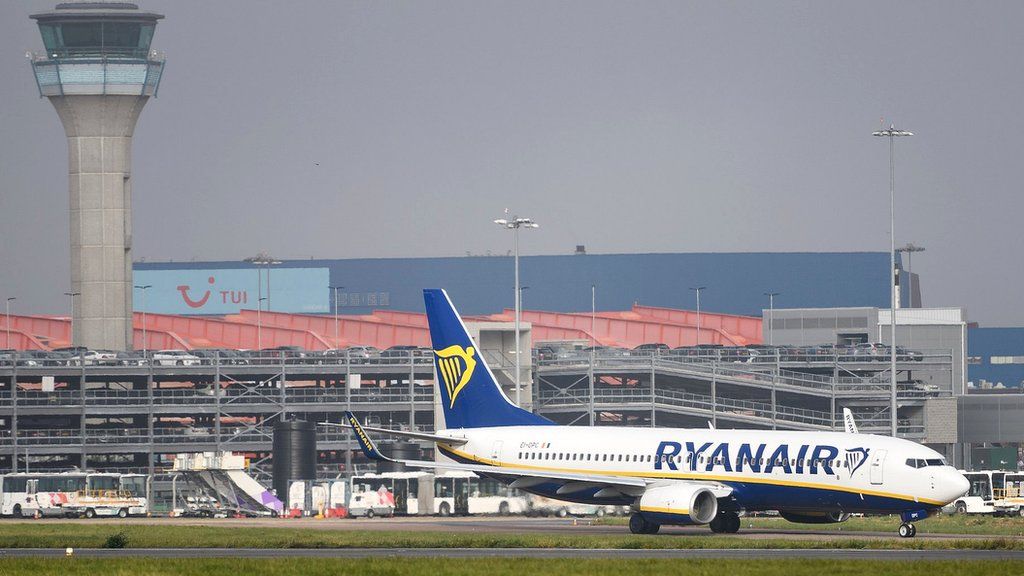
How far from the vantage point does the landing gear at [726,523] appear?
220 feet

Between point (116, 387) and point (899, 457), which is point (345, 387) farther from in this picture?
point (899, 457)

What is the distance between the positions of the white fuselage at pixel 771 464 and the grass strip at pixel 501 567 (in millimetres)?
14774

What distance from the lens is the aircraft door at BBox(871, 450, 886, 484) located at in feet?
206

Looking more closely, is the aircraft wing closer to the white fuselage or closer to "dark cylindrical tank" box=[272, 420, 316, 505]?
the white fuselage

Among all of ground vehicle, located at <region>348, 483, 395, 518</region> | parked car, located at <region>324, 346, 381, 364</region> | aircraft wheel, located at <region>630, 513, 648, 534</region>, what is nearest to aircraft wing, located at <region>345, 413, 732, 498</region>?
aircraft wheel, located at <region>630, 513, 648, 534</region>

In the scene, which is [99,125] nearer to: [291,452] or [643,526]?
[291,452]

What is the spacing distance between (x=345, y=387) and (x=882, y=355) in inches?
1951

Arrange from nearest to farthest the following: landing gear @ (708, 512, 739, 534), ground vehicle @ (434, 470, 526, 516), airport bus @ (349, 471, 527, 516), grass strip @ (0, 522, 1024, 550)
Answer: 1. grass strip @ (0, 522, 1024, 550)
2. landing gear @ (708, 512, 739, 534)
3. ground vehicle @ (434, 470, 526, 516)
4. airport bus @ (349, 471, 527, 516)

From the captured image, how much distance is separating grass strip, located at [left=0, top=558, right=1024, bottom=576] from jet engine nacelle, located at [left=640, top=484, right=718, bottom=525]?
15.1 metres

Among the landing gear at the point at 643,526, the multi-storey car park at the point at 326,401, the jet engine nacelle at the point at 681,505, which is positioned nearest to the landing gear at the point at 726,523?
the jet engine nacelle at the point at 681,505

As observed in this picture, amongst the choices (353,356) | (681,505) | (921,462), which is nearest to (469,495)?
(681,505)

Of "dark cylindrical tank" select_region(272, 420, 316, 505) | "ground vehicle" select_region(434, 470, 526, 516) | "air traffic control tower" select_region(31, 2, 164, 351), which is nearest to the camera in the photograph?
"ground vehicle" select_region(434, 470, 526, 516)

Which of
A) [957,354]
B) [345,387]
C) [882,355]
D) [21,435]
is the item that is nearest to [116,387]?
[21,435]

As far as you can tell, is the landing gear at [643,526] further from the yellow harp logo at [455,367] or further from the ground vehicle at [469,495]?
the ground vehicle at [469,495]
